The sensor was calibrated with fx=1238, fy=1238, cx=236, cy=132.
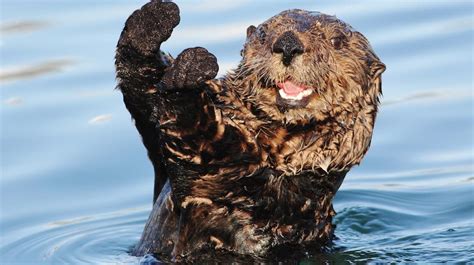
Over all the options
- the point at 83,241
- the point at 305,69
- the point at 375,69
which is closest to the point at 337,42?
the point at 375,69

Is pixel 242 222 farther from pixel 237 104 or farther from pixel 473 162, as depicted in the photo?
pixel 473 162

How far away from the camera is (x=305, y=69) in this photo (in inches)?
230

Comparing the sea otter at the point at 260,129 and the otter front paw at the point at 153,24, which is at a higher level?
the otter front paw at the point at 153,24

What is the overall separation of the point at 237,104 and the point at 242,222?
23.3 inches

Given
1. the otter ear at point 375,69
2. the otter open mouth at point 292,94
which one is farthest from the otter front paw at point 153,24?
the otter ear at point 375,69

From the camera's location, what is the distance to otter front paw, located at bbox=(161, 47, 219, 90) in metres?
5.46

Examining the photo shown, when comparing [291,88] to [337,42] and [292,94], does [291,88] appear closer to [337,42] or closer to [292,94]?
[292,94]

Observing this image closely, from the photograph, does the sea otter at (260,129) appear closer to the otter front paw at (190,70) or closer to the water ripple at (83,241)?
the otter front paw at (190,70)

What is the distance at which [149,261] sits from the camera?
252 inches

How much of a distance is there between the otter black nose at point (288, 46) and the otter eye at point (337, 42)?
0.39 m

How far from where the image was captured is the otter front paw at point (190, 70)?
215 inches

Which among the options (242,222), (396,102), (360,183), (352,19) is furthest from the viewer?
(352,19)

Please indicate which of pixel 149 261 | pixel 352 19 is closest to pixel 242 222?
pixel 149 261

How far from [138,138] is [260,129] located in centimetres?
319
